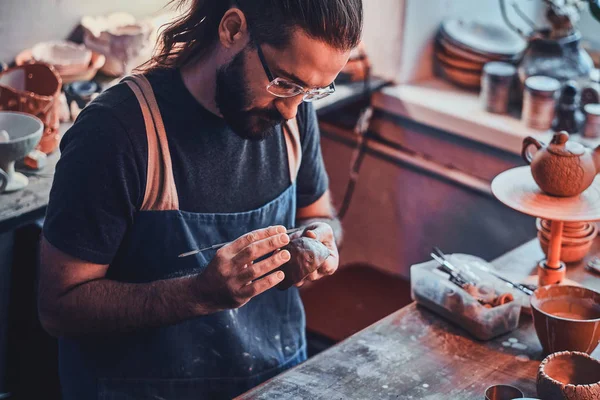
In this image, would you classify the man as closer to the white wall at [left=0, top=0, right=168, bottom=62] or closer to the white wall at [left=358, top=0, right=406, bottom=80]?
the white wall at [left=0, top=0, right=168, bottom=62]

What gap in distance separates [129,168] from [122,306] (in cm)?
31

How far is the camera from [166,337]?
77.0 inches

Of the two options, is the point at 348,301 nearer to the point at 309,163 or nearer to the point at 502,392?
the point at 309,163

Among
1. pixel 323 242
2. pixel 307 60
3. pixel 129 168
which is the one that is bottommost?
pixel 323 242

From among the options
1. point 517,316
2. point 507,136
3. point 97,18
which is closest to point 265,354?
point 517,316

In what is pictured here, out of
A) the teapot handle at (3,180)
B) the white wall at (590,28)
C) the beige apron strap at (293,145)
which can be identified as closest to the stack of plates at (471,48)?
the white wall at (590,28)

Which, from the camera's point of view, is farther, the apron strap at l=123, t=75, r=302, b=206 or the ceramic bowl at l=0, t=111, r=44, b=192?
the ceramic bowl at l=0, t=111, r=44, b=192

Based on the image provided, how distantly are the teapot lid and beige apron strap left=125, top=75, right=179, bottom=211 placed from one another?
944 mm

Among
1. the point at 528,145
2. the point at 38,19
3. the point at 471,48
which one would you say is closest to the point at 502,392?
the point at 528,145

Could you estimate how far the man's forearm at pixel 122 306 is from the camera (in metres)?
1.80

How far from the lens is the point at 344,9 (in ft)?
5.77

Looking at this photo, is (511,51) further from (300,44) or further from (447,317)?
(300,44)

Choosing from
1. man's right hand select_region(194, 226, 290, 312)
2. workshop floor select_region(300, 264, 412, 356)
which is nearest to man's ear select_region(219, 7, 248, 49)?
man's right hand select_region(194, 226, 290, 312)

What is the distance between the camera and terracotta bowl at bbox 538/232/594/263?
2311mm
